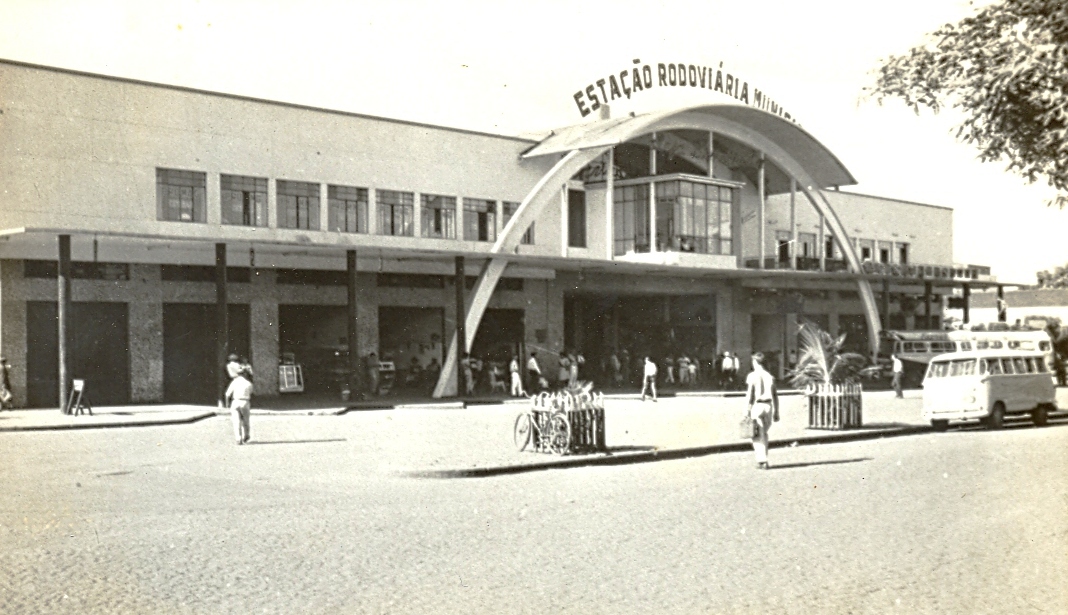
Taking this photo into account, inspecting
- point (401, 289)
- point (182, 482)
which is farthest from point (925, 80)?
point (401, 289)

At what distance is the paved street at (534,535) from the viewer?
25.8 ft

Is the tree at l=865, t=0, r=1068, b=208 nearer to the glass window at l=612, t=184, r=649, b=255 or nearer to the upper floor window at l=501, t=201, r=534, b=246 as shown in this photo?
the upper floor window at l=501, t=201, r=534, b=246

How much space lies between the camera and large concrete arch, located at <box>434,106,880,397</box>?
34.9 meters

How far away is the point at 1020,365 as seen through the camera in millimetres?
23516

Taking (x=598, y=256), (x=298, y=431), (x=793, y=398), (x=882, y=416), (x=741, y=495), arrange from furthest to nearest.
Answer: (x=598, y=256), (x=793, y=398), (x=882, y=416), (x=298, y=431), (x=741, y=495)

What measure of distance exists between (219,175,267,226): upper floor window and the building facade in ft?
0.19

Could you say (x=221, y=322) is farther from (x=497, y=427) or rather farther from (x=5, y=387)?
(x=497, y=427)

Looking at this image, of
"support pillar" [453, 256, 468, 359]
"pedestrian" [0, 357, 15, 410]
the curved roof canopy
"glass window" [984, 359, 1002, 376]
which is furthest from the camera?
the curved roof canopy

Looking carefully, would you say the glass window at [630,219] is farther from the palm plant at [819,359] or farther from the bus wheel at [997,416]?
the bus wheel at [997,416]

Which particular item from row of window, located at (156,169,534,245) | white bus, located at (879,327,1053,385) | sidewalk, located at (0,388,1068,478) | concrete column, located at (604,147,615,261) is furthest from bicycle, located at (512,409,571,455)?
white bus, located at (879,327,1053,385)

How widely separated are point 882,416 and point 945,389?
3151mm

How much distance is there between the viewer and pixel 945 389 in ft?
75.6

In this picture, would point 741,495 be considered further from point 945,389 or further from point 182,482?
point 945,389

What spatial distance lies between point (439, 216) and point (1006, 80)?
28966mm
